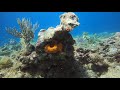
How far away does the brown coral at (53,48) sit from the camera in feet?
17.5

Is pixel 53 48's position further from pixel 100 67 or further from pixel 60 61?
pixel 100 67

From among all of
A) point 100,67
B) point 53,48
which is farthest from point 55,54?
point 100,67

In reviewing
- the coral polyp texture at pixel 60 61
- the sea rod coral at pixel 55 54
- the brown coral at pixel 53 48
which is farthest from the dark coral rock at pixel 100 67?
the brown coral at pixel 53 48

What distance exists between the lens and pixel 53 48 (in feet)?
17.5

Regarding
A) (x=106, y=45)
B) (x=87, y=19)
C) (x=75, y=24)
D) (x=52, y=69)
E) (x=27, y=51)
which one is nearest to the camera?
(x=75, y=24)

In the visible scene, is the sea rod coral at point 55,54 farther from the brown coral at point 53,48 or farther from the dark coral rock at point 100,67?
the dark coral rock at point 100,67

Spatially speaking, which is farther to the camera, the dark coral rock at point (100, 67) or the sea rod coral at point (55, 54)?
the dark coral rock at point (100, 67)

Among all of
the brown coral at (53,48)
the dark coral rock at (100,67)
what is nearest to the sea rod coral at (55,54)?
the brown coral at (53,48)

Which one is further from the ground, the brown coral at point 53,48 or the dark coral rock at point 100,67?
the brown coral at point 53,48

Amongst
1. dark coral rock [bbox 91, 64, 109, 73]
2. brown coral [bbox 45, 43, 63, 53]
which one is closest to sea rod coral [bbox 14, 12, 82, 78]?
brown coral [bbox 45, 43, 63, 53]
